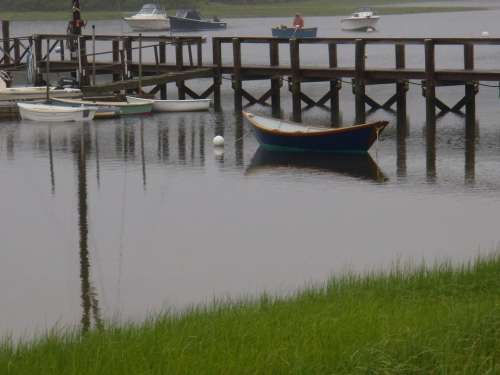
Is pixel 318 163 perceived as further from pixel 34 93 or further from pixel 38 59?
pixel 38 59

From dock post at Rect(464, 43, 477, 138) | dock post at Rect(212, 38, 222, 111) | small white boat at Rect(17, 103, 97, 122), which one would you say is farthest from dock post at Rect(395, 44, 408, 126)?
small white boat at Rect(17, 103, 97, 122)

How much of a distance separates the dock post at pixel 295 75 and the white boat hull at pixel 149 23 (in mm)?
76656

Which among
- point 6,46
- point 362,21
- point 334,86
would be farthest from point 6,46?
point 362,21

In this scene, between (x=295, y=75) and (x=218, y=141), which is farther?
(x=295, y=75)

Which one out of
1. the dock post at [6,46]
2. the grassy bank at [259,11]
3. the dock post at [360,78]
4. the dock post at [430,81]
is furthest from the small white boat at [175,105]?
the grassy bank at [259,11]

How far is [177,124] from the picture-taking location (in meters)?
39.3

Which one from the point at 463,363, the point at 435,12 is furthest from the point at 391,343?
the point at 435,12

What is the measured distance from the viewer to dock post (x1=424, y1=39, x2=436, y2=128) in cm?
3809

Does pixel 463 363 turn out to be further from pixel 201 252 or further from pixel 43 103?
pixel 43 103

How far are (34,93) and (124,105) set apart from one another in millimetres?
3407

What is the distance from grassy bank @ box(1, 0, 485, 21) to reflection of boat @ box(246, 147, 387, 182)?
333 feet

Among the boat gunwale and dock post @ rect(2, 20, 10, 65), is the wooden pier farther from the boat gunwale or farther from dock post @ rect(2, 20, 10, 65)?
the boat gunwale

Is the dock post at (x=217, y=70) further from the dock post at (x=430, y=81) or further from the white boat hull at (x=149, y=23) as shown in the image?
the white boat hull at (x=149, y=23)

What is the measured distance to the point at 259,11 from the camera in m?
151
